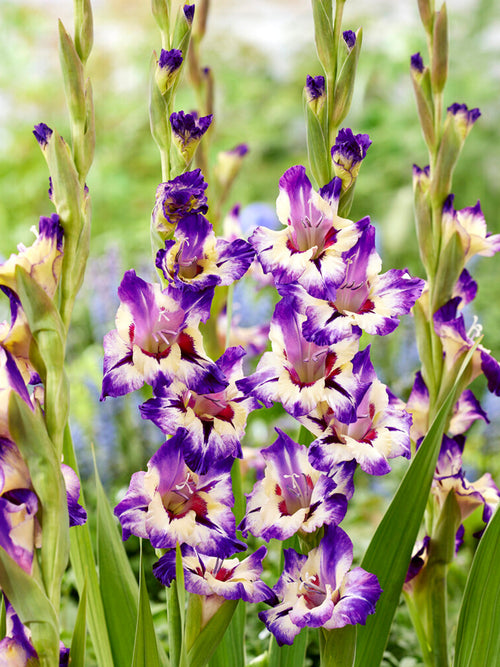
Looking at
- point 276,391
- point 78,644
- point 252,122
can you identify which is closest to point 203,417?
point 276,391

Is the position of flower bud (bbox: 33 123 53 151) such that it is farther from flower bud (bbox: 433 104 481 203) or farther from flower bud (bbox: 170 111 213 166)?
flower bud (bbox: 433 104 481 203)

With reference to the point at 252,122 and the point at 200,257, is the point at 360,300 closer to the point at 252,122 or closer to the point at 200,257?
the point at 200,257

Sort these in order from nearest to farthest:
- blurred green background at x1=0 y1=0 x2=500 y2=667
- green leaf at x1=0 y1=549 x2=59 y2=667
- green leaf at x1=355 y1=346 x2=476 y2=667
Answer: green leaf at x1=0 y1=549 x2=59 y2=667, green leaf at x1=355 y1=346 x2=476 y2=667, blurred green background at x1=0 y1=0 x2=500 y2=667

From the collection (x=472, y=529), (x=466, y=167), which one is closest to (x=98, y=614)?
(x=472, y=529)

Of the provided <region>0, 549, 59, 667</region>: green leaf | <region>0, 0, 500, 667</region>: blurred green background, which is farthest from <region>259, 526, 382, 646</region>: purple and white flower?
<region>0, 0, 500, 667</region>: blurred green background

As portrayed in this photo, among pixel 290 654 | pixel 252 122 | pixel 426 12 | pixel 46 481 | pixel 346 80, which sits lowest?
pixel 290 654

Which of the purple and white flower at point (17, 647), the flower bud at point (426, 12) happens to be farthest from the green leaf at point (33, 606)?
the flower bud at point (426, 12)

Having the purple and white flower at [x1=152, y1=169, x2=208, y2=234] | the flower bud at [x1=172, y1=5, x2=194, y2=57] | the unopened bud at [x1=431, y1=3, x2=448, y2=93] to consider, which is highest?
the unopened bud at [x1=431, y1=3, x2=448, y2=93]
